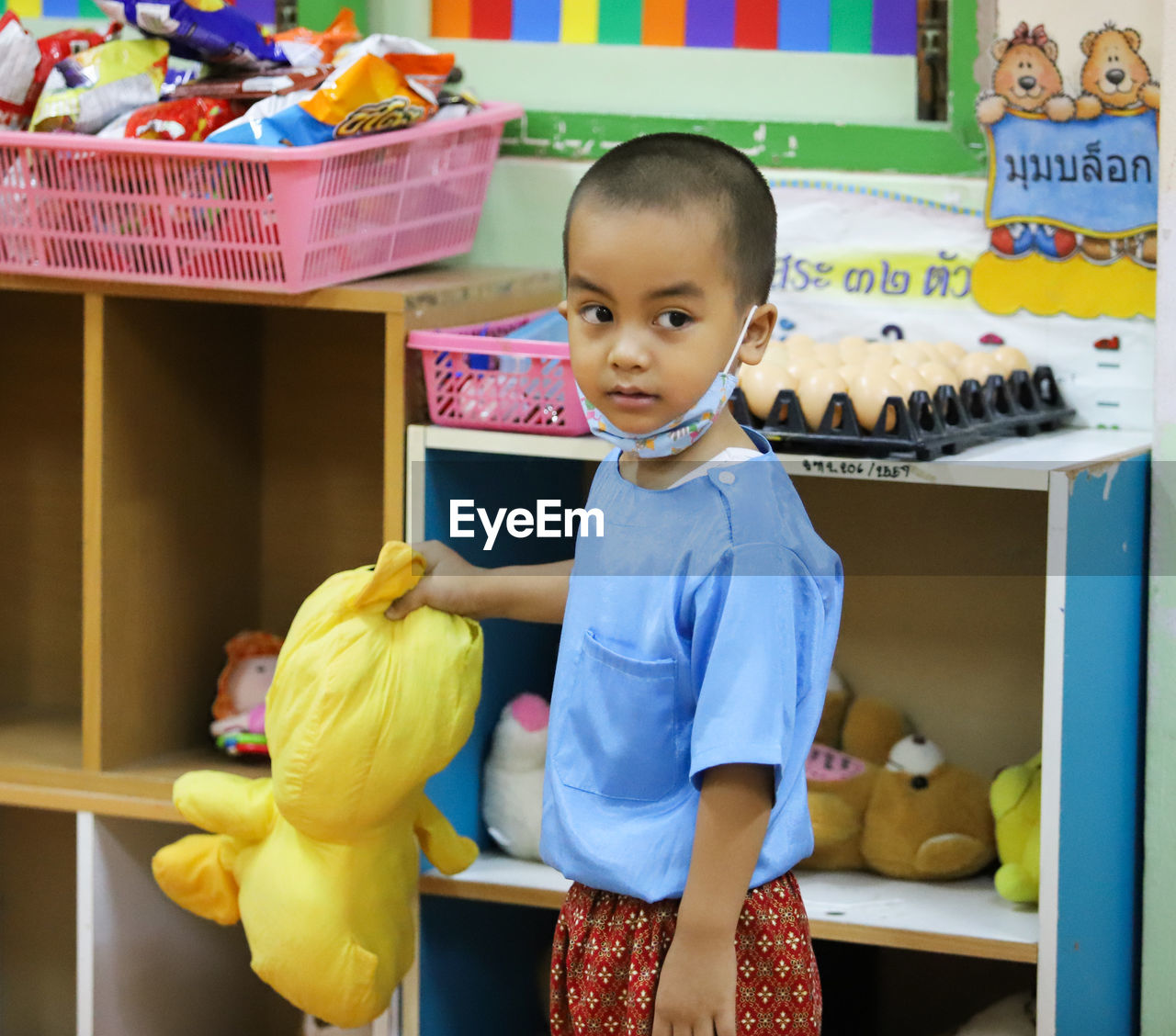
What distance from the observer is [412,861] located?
1543mm

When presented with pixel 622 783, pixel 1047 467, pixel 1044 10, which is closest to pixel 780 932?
pixel 622 783

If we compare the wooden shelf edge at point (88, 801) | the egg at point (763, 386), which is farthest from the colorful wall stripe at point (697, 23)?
the wooden shelf edge at point (88, 801)

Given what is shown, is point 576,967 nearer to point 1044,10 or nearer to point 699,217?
point 699,217

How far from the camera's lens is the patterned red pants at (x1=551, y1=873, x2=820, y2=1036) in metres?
1.13

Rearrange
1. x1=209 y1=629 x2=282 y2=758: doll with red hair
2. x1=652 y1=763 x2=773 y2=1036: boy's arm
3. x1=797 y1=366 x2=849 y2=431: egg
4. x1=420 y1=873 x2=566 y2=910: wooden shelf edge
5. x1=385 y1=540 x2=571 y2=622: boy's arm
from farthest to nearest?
x1=209 y1=629 x2=282 y2=758: doll with red hair → x1=420 y1=873 x2=566 y2=910: wooden shelf edge → x1=797 y1=366 x2=849 y2=431: egg → x1=385 y1=540 x2=571 y2=622: boy's arm → x1=652 y1=763 x2=773 y2=1036: boy's arm

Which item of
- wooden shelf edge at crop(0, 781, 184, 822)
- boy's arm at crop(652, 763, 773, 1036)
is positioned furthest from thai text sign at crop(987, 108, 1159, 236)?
wooden shelf edge at crop(0, 781, 184, 822)

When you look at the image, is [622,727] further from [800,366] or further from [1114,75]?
[1114,75]

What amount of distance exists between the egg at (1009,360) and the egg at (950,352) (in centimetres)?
3

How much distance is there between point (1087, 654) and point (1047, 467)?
0.60ft

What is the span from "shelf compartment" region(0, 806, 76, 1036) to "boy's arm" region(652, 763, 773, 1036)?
1258 mm

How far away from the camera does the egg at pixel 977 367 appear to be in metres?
1.58

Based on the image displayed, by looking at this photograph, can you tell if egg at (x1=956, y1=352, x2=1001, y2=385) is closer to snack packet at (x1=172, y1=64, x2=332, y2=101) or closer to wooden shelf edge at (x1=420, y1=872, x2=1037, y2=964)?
wooden shelf edge at (x1=420, y1=872, x2=1037, y2=964)

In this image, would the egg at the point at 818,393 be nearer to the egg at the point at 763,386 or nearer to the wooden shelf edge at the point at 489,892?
the egg at the point at 763,386

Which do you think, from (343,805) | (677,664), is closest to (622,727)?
(677,664)
